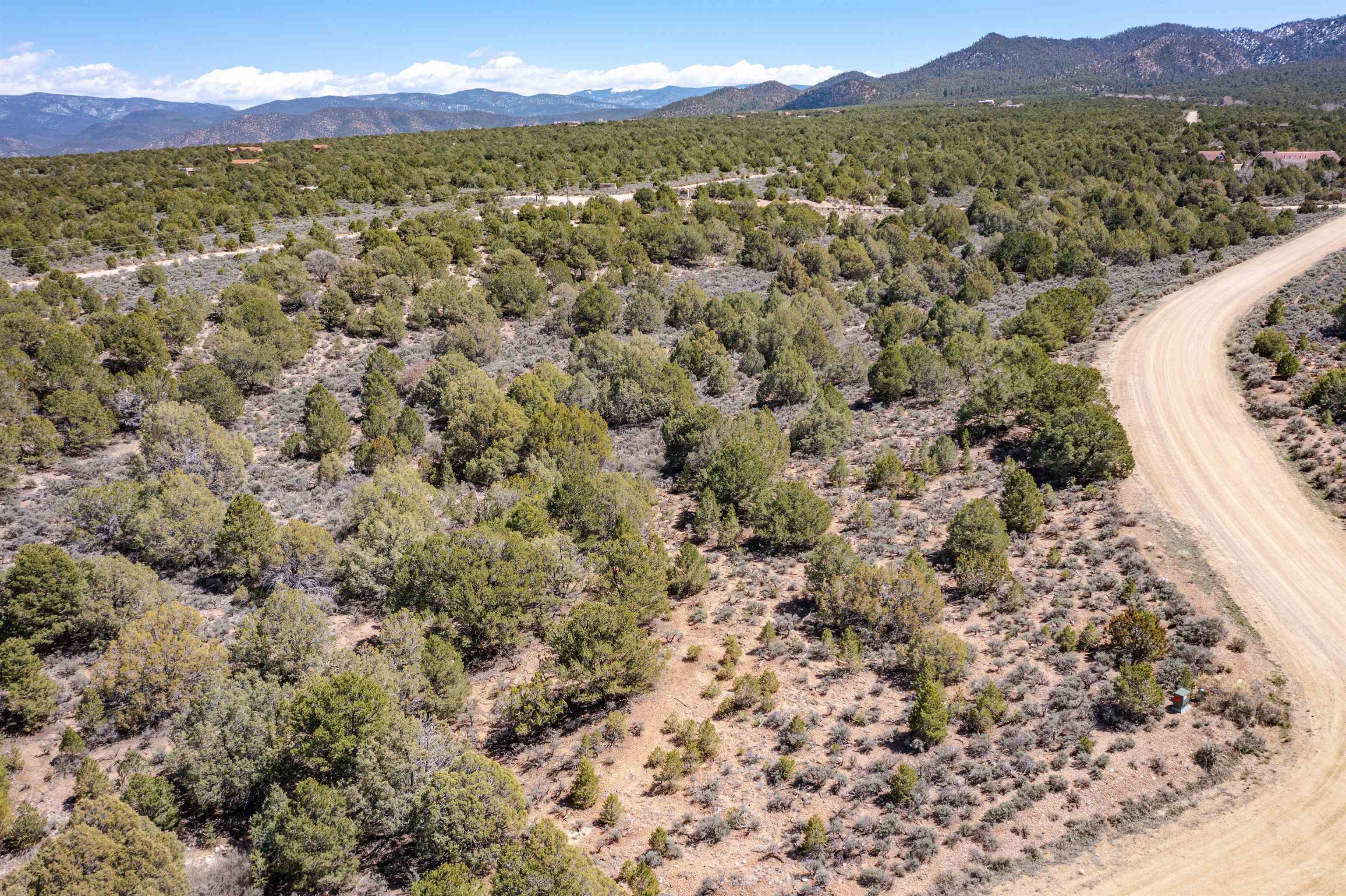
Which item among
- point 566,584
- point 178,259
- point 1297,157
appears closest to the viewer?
point 566,584

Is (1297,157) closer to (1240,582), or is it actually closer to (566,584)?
(1240,582)

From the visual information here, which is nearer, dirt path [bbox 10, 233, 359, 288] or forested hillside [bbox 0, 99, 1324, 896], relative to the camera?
forested hillside [bbox 0, 99, 1324, 896]

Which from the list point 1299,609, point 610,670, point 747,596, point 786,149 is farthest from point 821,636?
point 786,149

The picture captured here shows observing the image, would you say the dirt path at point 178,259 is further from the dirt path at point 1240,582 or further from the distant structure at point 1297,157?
the distant structure at point 1297,157

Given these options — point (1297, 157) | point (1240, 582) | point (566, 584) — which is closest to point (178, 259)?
point (566, 584)

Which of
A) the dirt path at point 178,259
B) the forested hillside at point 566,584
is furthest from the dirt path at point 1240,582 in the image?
the dirt path at point 178,259

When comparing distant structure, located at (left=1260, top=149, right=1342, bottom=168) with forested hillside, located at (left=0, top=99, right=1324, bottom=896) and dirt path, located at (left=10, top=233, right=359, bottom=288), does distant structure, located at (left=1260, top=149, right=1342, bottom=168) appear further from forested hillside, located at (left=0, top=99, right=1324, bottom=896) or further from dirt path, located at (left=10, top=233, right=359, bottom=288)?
dirt path, located at (left=10, top=233, right=359, bottom=288)

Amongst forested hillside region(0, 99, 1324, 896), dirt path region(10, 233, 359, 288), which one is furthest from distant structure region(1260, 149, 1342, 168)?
dirt path region(10, 233, 359, 288)
